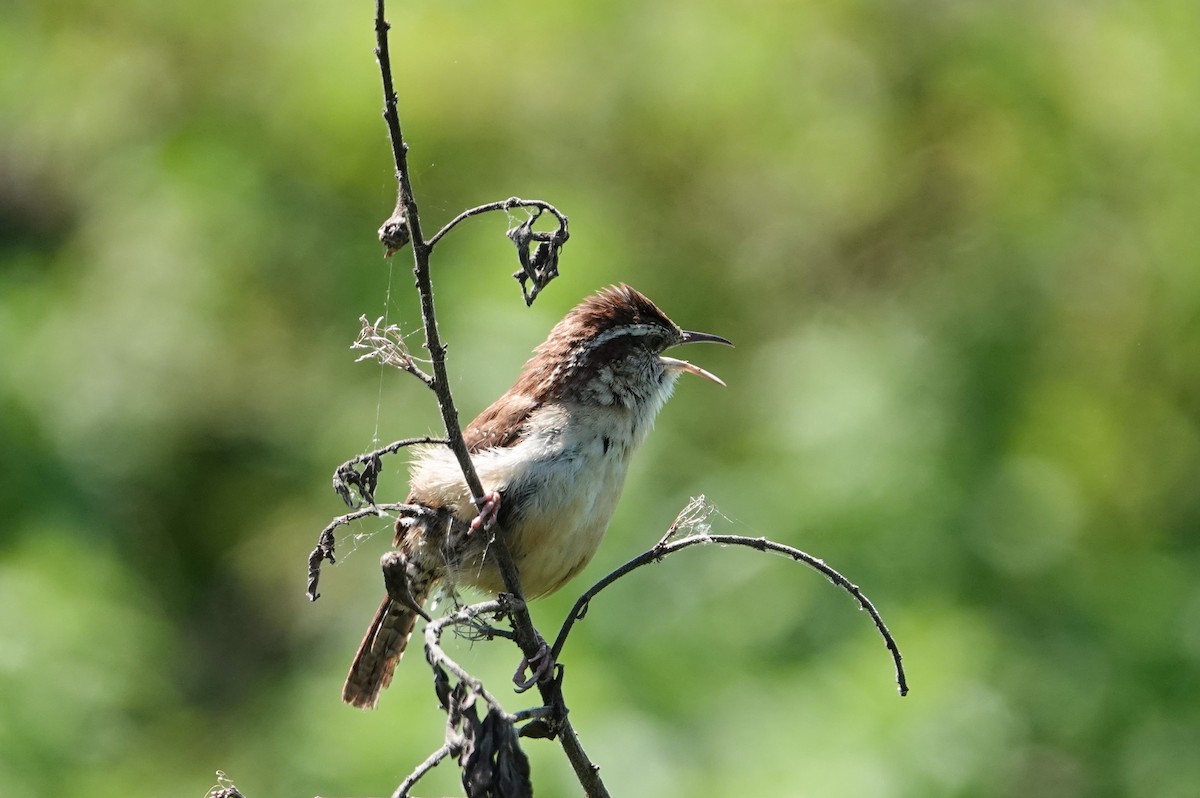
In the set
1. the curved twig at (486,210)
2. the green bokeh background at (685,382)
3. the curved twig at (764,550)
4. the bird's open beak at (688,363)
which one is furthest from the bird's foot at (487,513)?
the green bokeh background at (685,382)

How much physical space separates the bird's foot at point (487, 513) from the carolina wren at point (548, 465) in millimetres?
18

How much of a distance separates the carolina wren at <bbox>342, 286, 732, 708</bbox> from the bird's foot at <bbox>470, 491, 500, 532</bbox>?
2cm

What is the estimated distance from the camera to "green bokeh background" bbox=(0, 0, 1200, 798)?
18.5ft

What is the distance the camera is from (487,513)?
2709mm

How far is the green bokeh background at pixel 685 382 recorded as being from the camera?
5641 mm

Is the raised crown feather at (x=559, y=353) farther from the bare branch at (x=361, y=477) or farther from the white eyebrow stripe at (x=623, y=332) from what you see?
the bare branch at (x=361, y=477)

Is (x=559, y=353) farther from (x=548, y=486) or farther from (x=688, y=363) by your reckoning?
(x=548, y=486)

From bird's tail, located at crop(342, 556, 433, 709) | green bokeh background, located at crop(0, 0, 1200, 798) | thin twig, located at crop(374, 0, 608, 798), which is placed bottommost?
thin twig, located at crop(374, 0, 608, 798)

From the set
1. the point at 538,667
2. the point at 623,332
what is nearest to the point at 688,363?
the point at 623,332

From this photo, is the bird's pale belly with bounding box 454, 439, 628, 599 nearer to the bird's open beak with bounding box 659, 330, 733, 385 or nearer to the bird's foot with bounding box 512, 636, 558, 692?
the bird's open beak with bounding box 659, 330, 733, 385

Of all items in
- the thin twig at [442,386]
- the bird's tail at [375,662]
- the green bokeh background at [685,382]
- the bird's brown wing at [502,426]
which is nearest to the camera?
the thin twig at [442,386]

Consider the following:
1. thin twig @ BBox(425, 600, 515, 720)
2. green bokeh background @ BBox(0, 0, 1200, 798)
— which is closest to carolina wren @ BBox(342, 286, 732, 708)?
thin twig @ BBox(425, 600, 515, 720)

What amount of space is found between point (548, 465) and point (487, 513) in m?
0.67

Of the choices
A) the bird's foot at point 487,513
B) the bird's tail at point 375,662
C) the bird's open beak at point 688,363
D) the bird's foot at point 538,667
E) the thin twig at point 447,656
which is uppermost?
the bird's open beak at point 688,363
